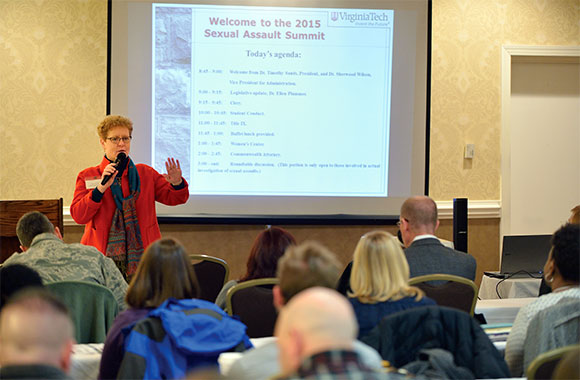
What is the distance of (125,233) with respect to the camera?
4219mm

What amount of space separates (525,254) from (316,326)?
3.27 meters

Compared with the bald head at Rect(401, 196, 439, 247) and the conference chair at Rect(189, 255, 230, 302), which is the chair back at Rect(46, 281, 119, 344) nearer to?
the conference chair at Rect(189, 255, 230, 302)

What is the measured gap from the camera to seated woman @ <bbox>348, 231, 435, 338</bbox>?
230 centimetres

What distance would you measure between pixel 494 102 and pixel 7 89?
13.1 ft

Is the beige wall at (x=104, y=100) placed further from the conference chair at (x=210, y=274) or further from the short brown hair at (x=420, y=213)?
the short brown hair at (x=420, y=213)

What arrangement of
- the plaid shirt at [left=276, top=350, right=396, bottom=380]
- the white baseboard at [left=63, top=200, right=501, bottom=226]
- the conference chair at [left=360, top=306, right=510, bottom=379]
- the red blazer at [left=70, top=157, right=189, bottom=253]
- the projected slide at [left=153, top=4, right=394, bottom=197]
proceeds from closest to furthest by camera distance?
the plaid shirt at [left=276, top=350, right=396, bottom=380] < the conference chair at [left=360, top=306, right=510, bottom=379] < the red blazer at [left=70, top=157, right=189, bottom=253] < the projected slide at [left=153, top=4, right=394, bottom=197] < the white baseboard at [left=63, top=200, right=501, bottom=226]

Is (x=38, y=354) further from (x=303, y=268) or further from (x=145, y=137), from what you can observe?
(x=145, y=137)

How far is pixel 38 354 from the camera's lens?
4.45ft

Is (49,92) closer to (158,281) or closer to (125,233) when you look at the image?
(125,233)

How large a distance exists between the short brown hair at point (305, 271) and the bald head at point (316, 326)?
0.36 metres

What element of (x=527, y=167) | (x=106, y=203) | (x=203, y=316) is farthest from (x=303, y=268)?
(x=527, y=167)

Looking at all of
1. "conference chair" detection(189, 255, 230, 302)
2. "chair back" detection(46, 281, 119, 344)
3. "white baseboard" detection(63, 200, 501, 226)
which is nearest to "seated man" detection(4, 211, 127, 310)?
"chair back" detection(46, 281, 119, 344)

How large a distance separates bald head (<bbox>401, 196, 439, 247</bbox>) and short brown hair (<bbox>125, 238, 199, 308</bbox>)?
1426 mm

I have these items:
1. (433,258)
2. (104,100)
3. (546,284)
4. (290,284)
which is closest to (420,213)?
(433,258)
